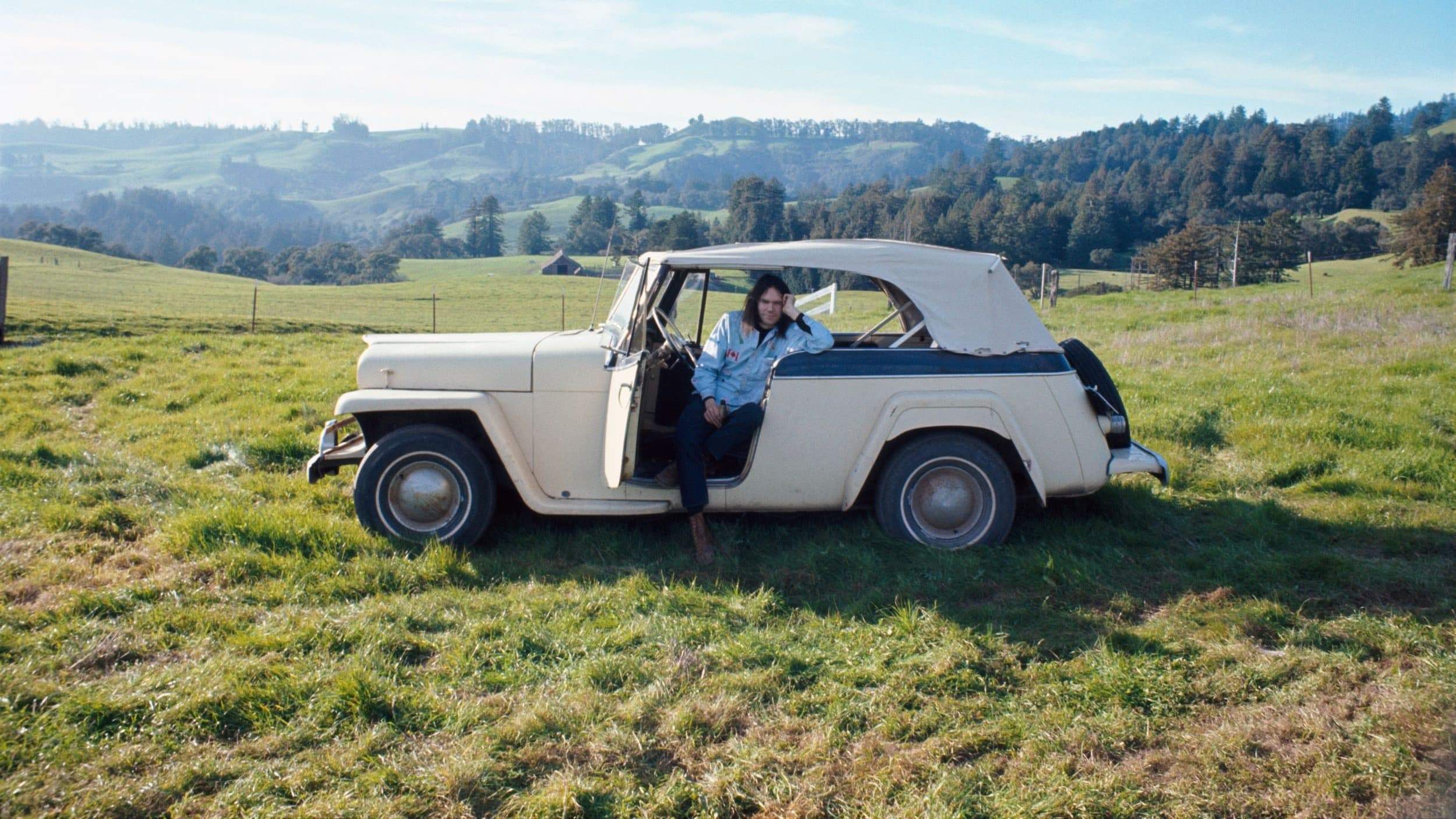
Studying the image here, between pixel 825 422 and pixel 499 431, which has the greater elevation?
pixel 825 422

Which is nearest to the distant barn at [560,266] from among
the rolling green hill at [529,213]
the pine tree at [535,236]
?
the pine tree at [535,236]

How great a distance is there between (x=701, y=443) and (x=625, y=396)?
0.57 meters

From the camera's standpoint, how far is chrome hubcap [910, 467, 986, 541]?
527 cm

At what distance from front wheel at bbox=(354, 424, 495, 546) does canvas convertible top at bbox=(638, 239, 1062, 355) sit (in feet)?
5.77

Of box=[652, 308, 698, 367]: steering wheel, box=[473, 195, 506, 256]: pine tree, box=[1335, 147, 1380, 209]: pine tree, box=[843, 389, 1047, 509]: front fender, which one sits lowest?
box=[843, 389, 1047, 509]: front fender

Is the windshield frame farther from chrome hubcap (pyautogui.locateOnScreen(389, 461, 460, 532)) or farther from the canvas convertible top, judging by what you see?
chrome hubcap (pyautogui.locateOnScreen(389, 461, 460, 532))

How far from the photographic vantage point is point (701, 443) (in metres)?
5.17

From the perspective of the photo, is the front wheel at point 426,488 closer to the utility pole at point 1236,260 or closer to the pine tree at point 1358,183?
the utility pole at point 1236,260

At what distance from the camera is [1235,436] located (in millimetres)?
7609

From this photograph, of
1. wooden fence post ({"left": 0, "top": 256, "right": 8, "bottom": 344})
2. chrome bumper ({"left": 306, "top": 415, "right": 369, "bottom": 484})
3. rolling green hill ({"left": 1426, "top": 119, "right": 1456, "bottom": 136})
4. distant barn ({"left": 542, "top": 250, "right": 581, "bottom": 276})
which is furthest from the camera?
rolling green hill ({"left": 1426, "top": 119, "right": 1456, "bottom": 136})

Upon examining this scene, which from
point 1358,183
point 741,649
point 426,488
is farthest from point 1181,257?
point 741,649

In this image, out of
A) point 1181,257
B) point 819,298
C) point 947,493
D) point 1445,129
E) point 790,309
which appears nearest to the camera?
point 947,493

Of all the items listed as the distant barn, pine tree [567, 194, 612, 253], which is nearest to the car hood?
the distant barn

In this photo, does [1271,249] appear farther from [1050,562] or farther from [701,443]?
[701,443]
